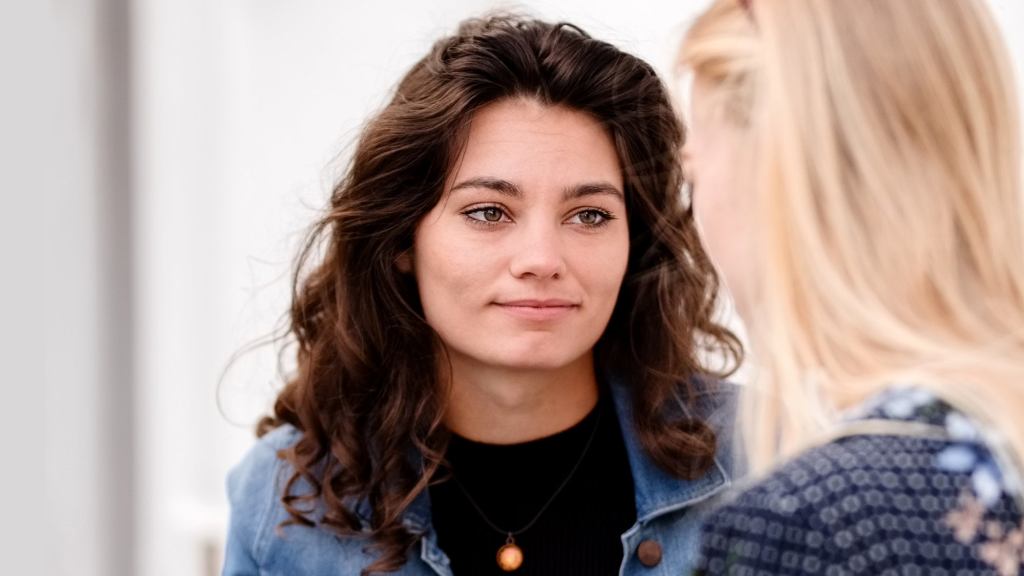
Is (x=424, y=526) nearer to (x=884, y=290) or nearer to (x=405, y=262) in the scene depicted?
(x=405, y=262)

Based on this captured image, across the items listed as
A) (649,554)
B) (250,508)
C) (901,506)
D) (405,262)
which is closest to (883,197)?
(901,506)

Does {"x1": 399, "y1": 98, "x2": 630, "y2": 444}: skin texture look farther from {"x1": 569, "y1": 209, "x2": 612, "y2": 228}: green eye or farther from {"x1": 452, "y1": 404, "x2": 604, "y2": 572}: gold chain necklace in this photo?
{"x1": 452, "y1": 404, "x2": 604, "y2": 572}: gold chain necklace

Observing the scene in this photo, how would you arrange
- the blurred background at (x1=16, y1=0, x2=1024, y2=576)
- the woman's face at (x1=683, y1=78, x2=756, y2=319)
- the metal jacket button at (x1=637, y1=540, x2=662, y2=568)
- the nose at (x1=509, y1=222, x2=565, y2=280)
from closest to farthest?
the woman's face at (x1=683, y1=78, x2=756, y2=319), the nose at (x1=509, y1=222, x2=565, y2=280), the metal jacket button at (x1=637, y1=540, x2=662, y2=568), the blurred background at (x1=16, y1=0, x2=1024, y2=576)

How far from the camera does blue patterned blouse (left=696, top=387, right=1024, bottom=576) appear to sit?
104cm

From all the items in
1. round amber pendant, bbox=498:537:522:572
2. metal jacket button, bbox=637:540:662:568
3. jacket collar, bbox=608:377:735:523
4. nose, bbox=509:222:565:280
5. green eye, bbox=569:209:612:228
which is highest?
green eye, bbox=569:209:612:228

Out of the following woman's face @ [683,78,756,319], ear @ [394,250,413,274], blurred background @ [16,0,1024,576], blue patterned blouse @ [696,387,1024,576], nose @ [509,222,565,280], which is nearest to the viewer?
blue patterned blouse @ [696,387,1024,576]

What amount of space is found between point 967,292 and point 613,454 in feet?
3.37

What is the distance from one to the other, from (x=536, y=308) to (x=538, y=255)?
0.08 m

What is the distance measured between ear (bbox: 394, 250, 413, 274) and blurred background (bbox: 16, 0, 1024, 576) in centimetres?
67

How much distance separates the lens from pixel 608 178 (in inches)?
76.9

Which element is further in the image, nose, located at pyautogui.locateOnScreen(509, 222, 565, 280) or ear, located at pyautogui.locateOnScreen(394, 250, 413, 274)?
ear, located at pyautogui.locateOnScreen(394, 250, 413, 274)

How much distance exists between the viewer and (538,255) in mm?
1829

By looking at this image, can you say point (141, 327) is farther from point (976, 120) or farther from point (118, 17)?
point (976, 120)

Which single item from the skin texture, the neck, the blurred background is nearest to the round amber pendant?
the neck
